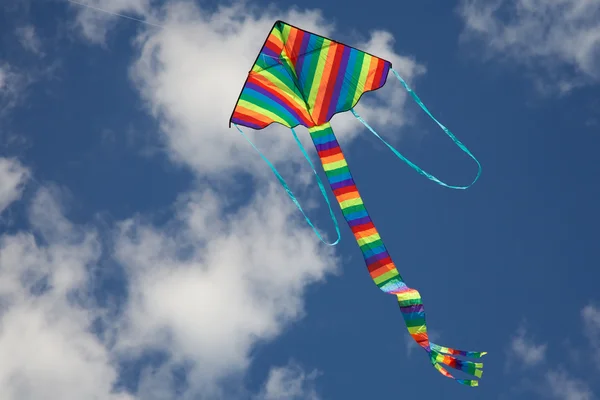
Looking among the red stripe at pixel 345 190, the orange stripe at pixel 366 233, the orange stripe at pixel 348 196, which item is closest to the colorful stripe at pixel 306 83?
the red stripe at pixel 345 190

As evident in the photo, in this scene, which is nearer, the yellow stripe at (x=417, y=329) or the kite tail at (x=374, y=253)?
the kite tail at (x=374, y=253)

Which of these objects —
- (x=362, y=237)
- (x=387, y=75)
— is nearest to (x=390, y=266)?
(x=362, y=237)

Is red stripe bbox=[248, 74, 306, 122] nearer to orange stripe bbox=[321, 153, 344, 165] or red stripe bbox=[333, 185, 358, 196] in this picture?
orange stripe bbox=[321, 153, 344, 165]

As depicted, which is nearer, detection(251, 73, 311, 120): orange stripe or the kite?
the kite

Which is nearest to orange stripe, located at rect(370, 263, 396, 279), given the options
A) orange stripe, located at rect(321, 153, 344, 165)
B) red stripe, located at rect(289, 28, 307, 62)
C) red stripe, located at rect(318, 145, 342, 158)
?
orange stripe, located at rect(321, 153, 344, 165)

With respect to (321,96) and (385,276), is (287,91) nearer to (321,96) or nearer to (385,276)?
(321,96)

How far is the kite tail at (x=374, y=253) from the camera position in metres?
9.62

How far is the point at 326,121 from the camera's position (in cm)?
1115

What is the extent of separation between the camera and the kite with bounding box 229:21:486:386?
10.4m

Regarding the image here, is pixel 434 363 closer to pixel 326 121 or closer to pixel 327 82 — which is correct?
pixel 326 121

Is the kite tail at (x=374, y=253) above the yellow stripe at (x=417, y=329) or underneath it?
above

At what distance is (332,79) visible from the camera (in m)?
11.4

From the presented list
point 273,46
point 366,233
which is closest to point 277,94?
point 273,46

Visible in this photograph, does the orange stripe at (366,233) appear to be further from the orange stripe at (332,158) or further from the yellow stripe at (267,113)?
the yellow stripe at (267,113)
